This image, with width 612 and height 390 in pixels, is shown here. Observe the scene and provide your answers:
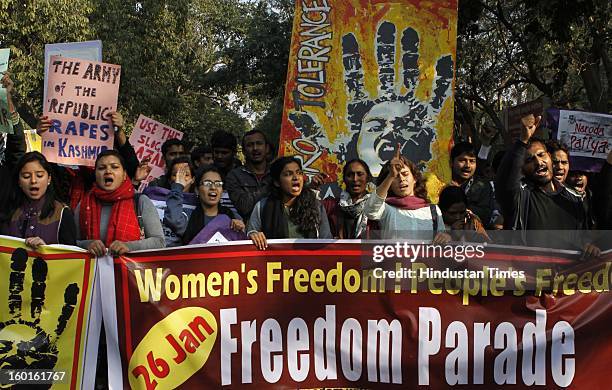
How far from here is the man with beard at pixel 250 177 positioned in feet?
20.0

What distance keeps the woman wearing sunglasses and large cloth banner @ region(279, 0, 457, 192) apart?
8.49ft

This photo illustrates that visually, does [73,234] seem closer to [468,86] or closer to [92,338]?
[92,338]

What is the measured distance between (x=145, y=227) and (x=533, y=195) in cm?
239

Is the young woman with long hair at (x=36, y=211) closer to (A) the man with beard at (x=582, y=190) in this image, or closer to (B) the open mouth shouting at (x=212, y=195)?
(B) the open mouth shouting at (x=212, y=195)

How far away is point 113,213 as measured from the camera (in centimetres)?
500

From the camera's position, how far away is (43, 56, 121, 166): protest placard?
19.1 feet

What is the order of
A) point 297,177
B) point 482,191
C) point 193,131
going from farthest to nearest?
point 193,131, point 482,191, point 297,177

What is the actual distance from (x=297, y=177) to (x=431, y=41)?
332 centimetres

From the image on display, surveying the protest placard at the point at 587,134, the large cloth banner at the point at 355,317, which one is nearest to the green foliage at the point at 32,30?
the protest placard at the point at 587,134

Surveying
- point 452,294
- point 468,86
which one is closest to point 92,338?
point 452,294

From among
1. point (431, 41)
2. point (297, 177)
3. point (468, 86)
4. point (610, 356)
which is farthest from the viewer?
point (468, 86)

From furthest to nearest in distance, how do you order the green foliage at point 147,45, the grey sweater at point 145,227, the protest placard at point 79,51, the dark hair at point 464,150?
the green foliage at point 147,45
the dark hair at point 464,150
the protest placard at point 79,51
the grey sweater at point 145,227

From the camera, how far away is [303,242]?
4883mm

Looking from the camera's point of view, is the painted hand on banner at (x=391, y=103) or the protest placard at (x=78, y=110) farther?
the painted hand on banner at (x=391, y=103)
